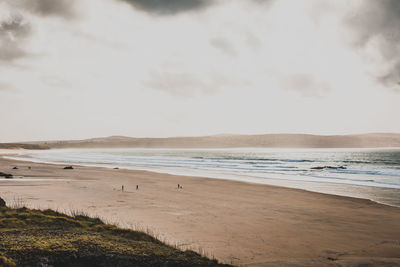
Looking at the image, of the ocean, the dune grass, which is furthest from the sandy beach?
the ocean

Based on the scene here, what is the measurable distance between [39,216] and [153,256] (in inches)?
135

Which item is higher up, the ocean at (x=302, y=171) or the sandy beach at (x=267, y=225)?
the sandy beach at (x=267, y=225)

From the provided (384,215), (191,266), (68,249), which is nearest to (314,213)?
(384,215)

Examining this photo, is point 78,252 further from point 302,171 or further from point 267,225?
point 302,171

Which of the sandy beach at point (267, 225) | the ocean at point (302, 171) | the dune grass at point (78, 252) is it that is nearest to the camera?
the dune grass at point (78, 252)

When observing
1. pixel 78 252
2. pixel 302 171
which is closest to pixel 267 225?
pixel 78 252

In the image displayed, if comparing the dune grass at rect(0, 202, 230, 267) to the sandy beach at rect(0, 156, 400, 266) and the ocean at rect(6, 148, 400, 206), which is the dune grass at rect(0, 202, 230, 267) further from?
the ocean at rect(6, 148, 400, 206)

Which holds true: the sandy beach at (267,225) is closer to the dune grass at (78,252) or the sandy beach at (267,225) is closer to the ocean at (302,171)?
the dune grass at (78,252)

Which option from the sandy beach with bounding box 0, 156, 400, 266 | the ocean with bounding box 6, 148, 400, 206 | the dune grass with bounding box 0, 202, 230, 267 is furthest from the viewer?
the ocean with bounding box 6, 148, 400, 206

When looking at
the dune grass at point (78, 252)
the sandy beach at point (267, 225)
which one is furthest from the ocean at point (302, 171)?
the dune grass at point (78, 252)

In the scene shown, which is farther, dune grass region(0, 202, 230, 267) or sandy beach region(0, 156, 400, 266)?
sandy beach region(0, 156, 400, 266)

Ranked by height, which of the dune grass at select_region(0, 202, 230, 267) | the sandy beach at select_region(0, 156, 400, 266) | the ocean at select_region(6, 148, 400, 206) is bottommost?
the ocean at select_region(6, 148, 400, 206)

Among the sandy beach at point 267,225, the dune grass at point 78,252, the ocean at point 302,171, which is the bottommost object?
the ocean at point 302,171

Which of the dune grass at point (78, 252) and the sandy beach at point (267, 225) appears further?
the sandy beach at point (267, 225)
